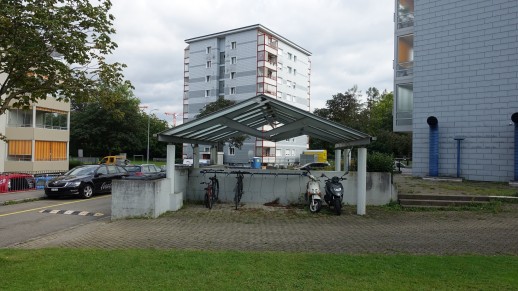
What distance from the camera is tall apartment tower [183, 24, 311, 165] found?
58.8m

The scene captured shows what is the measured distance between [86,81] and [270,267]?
4.28 meters

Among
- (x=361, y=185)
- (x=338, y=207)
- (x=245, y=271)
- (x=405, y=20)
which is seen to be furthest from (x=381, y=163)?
(x=405, y=20)

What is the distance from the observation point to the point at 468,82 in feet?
63.7

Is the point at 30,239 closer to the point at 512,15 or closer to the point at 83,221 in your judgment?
the point at 83,221

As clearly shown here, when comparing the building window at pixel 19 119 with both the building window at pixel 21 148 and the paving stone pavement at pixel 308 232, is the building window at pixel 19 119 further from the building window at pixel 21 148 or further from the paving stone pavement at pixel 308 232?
the paving stone pavement at pixel 308 232

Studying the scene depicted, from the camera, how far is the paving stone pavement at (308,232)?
24.2 ft

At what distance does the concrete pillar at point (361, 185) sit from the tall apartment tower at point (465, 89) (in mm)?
9933

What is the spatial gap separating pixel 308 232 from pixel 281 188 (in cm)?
443

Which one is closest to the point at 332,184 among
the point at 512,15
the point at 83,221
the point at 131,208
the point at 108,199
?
the point at 131,208

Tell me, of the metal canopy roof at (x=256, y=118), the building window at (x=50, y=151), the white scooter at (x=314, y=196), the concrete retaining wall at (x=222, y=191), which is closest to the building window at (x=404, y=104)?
the metal canopy roof at (x=256, y=118)

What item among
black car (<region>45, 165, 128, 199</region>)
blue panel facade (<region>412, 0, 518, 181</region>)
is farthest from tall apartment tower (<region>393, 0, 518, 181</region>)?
black car (<region>45, 165, 128, 199</region>)

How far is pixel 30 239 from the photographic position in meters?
8.47

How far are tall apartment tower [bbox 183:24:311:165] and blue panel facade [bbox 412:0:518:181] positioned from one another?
1415 inches

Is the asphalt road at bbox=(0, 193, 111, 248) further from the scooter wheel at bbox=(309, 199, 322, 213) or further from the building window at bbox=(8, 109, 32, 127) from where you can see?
the building window at bbox=(8, 109, 32, 127)
